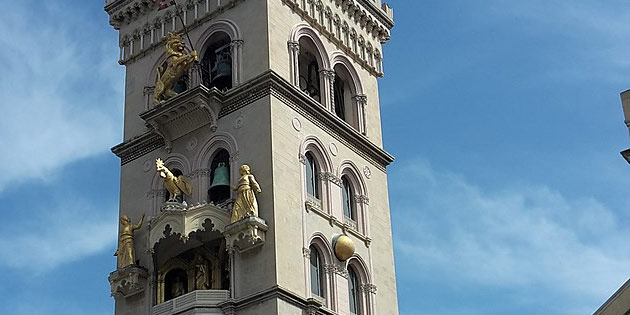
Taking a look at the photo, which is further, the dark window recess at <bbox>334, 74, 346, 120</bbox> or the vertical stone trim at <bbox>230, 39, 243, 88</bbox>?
the dark window recess at <bbox>334, 74, 346, 120</bbox>

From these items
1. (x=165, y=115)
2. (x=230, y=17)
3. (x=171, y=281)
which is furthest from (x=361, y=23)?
(x=171, y=281)

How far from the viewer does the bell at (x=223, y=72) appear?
166ft

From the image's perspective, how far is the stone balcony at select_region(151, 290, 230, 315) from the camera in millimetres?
44500

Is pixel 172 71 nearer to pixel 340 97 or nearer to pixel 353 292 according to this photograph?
pixel 340 97

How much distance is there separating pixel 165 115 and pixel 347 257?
33.0ft

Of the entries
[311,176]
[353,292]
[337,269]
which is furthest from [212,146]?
[353,292]

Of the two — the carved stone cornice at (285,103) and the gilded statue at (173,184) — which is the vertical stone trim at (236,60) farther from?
the gilded statue at (173,184)

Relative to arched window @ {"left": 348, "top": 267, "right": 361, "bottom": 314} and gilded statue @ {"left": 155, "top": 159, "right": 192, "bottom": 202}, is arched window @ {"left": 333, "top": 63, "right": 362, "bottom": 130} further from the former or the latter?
gilded statue @ {"left": 155, "top": 159, "right": 192, "bottom": 202}

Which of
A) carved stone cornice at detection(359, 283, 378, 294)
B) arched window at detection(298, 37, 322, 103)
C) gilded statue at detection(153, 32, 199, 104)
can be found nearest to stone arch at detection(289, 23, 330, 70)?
arched window at detection(298, 37, 322, 103)

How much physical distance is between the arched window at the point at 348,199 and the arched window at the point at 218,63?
6.69m

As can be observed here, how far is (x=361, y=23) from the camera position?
5662cm

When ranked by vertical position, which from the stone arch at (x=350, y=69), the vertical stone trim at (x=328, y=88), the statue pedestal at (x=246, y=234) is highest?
the stone arch at (x=350, y=69)

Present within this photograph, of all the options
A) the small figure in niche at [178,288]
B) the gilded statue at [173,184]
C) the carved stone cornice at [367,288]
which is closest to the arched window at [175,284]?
the small figure in niche at [178,288]

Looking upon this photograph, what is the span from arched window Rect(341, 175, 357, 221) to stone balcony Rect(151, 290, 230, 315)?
26.5ft
